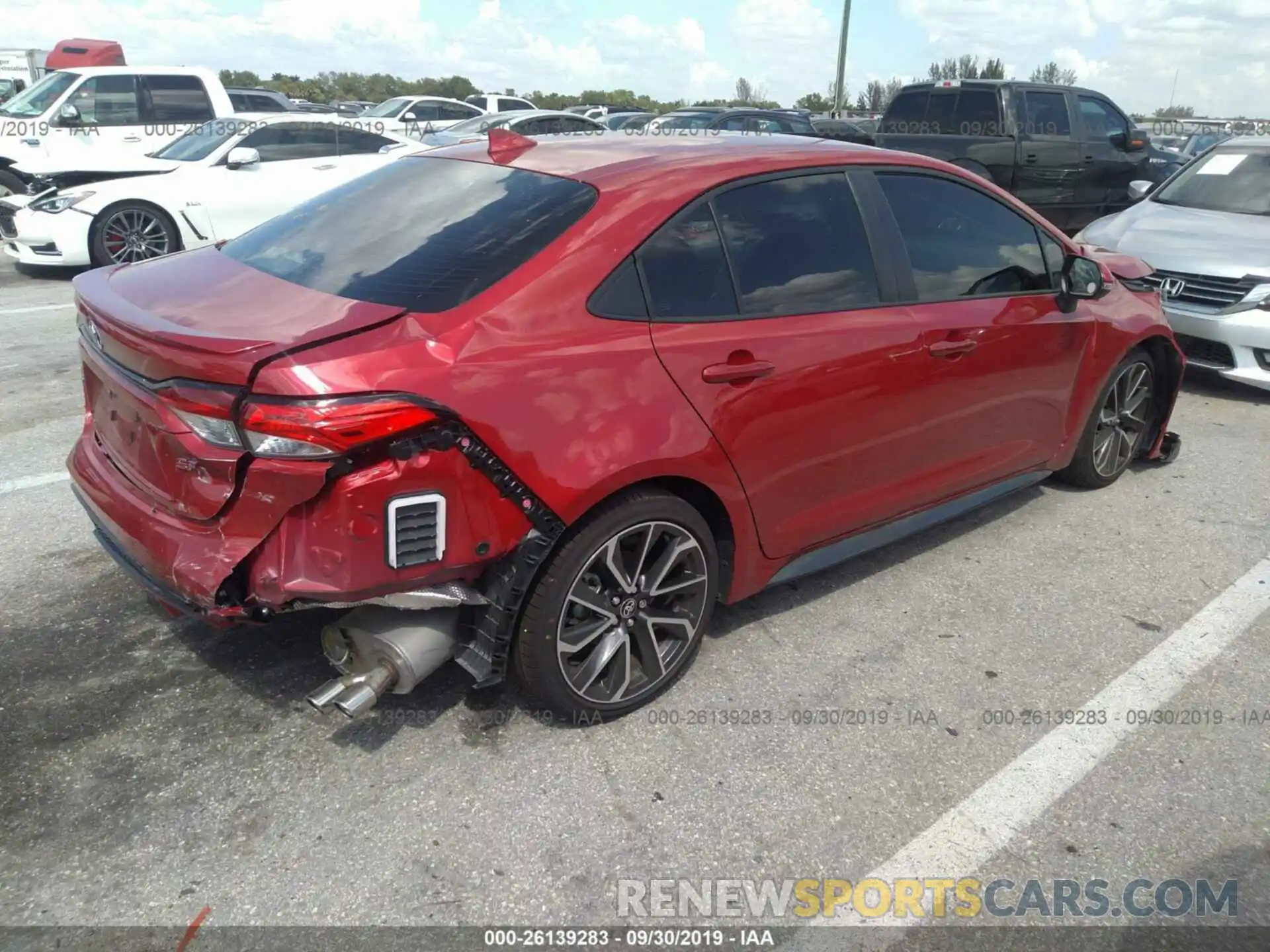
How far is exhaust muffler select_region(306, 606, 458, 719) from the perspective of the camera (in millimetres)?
2648

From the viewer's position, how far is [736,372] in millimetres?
3023

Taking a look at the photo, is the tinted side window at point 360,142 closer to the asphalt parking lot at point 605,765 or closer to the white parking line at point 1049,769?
the asphalt parking lot at point 605,765

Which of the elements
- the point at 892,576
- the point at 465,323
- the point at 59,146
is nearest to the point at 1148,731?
the point at 892,576

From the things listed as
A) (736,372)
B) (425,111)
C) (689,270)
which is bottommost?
(425,111)

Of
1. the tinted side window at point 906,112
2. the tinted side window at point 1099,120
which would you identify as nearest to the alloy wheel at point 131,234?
the tinted side window at point 906,112

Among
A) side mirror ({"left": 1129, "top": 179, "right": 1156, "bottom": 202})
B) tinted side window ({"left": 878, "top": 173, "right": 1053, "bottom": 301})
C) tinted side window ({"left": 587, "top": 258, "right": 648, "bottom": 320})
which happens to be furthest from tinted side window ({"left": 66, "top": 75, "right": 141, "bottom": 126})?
tinted side window ({"left": 587, "top": 258, "right": 648, "bottom": 320})

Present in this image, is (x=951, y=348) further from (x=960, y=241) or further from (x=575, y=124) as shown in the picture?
(x=575, y=124)

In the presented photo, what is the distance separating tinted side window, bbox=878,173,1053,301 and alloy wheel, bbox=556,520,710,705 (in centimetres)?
143

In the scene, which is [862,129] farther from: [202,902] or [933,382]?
[202,902]

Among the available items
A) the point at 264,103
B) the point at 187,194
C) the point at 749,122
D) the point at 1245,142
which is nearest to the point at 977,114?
the point at 1245,142

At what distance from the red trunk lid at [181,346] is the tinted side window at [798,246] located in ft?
3.79

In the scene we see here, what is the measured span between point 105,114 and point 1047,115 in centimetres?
1122

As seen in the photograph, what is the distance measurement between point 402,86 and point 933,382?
7449 cm

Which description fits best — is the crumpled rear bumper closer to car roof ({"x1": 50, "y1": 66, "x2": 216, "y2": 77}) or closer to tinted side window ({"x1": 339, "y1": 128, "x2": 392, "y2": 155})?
tinted side window ({"x1": 339, "y1": 128, "x2": 392, "y2": 155})
